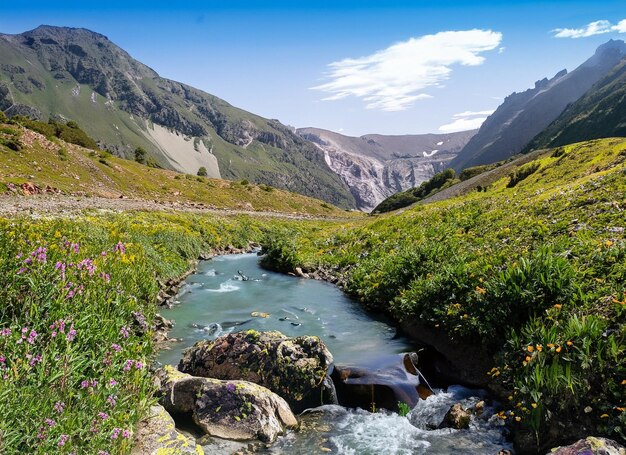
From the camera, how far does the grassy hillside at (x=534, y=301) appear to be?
8.10 m

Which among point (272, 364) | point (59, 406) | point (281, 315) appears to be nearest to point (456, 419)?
point (272, 364)

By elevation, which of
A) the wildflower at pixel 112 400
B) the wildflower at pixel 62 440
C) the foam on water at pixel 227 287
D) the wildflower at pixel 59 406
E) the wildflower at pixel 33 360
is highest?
the wildflower at pixel 33 360

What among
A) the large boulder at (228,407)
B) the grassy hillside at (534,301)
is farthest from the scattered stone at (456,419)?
the large boulder at (228,407)

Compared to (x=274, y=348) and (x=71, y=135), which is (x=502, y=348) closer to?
(x=274, y=348)

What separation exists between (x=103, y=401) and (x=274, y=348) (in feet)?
17.8

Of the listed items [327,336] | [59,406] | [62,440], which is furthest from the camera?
[327,336]

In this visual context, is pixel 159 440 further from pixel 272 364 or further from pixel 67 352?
pixel 272 364

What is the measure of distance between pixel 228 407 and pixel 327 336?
22.2 feet

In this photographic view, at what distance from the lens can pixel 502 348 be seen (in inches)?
431

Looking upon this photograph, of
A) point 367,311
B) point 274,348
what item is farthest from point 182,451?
point 367,311

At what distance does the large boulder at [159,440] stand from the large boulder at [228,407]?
96 cm

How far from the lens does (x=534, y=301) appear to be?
36.6 feet

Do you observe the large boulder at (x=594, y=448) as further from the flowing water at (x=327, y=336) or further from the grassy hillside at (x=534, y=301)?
the flowing water at (x=327, y=336)

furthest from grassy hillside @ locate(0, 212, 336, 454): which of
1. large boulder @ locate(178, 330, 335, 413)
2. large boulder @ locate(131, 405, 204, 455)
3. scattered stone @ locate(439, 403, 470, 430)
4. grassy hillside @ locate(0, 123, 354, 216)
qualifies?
grassy hillside @ locate(0, 123, 354, 216)
